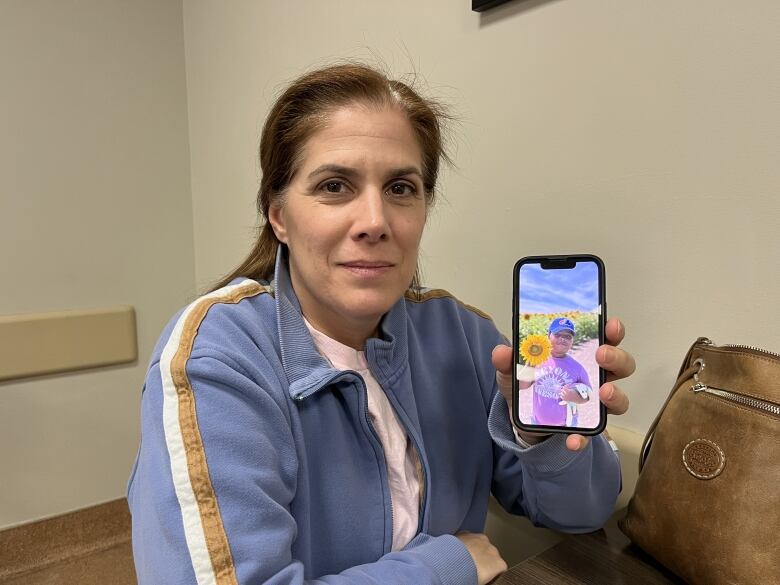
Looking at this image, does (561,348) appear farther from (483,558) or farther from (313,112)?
(313,112)

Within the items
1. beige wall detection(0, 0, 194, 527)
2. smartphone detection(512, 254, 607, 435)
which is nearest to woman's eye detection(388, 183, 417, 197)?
smartphone detection(512, 254, 607, 435)

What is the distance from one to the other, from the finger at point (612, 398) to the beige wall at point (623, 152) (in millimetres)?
255

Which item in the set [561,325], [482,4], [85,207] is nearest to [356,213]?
[561,325]

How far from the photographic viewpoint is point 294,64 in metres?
1.45

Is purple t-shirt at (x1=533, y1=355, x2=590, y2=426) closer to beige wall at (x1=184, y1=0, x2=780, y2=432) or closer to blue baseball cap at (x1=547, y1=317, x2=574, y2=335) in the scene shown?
blue baseball cap at (x1=547, y1=317, x2=574, y2=335)

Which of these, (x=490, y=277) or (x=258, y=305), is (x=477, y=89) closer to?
(x=490, y=277)

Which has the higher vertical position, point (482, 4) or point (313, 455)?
point (482, 4)

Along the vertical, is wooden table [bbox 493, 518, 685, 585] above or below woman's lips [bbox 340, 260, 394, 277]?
below

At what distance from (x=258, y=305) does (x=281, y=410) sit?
0.15 m

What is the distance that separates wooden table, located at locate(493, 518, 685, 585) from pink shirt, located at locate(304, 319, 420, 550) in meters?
0.15

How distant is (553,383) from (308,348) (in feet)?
0.96

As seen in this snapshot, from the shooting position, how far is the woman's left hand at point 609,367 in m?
0.59

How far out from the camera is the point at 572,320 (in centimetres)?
63

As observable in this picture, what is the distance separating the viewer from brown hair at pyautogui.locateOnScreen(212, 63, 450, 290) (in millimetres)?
730
